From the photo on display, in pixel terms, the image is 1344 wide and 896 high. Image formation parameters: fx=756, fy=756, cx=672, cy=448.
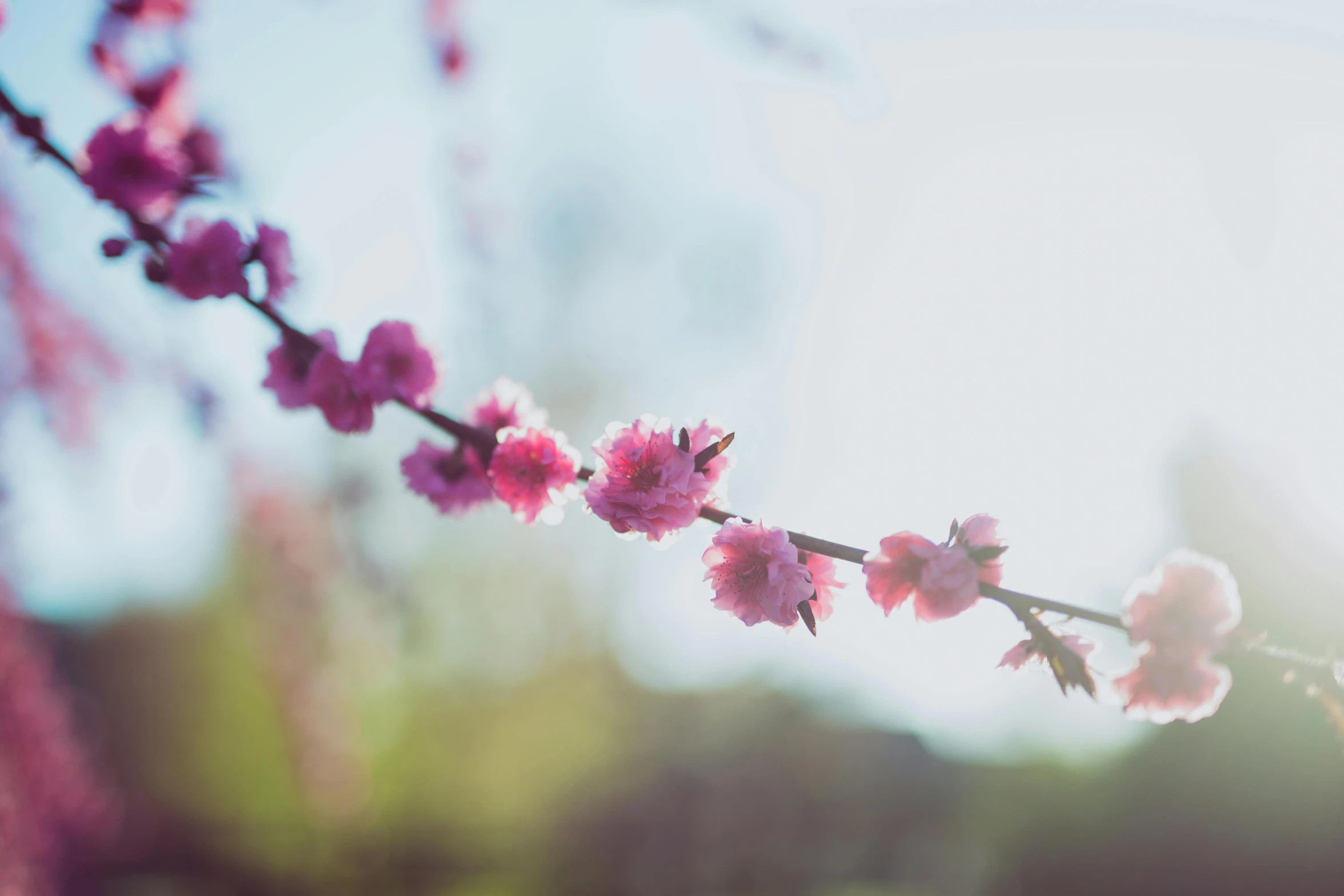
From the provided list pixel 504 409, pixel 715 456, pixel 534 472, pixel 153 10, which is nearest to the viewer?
pixel 715 456

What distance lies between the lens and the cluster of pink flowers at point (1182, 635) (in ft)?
3.97

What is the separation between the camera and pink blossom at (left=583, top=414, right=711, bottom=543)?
1161mm

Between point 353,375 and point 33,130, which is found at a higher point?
point 33,130

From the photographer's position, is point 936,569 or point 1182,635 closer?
point 936,569

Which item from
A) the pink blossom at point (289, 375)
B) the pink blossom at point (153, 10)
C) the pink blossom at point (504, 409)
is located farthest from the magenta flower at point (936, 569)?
the pink blossom at point (153, 10)

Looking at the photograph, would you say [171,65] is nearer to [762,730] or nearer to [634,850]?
[634,850]

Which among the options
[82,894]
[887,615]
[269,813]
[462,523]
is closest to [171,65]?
[887,615]

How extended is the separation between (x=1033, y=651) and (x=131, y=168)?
1.81 metres

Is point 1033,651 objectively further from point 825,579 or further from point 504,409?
point 504,409

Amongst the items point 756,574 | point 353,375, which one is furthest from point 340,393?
point 756,574

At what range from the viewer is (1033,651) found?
3.85 feet

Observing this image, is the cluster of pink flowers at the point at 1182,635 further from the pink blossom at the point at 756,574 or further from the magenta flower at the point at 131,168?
the magenta flower at the point at 131,168

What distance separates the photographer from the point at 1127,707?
1.25 meters

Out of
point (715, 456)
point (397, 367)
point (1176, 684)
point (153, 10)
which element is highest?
point (153, 10)
